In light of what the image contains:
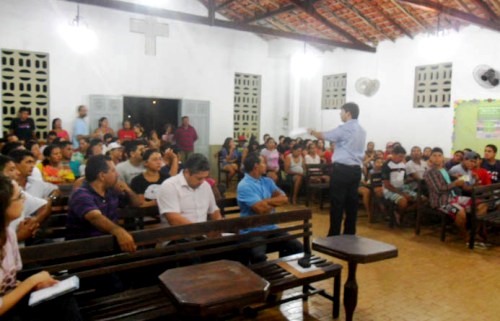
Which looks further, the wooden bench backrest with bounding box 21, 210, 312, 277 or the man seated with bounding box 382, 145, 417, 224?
the man seated with bounding box 382, 145, 417, 224

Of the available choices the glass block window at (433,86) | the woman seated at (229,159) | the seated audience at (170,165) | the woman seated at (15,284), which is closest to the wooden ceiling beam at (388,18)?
the glass block window at (433,86)

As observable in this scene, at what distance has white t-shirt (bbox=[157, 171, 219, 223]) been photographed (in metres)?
3.24

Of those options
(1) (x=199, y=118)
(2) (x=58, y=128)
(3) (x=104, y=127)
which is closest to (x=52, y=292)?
(2) (x=58, y=128)

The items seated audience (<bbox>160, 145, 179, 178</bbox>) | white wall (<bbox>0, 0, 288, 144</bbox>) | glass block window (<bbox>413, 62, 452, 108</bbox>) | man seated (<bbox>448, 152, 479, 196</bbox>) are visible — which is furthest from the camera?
glass block window (<bbox>413, 62, 452, 108</bbox>)

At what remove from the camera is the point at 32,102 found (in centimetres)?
885

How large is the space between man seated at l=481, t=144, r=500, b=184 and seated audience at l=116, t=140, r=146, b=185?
4970 mm

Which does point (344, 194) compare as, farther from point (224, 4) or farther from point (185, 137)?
point (224, 4)

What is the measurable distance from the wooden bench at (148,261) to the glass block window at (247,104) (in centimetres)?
847

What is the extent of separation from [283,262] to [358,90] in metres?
8.21

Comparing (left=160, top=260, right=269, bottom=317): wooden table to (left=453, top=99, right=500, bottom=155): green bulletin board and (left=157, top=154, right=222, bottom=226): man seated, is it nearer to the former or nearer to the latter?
(left=157, top=154, right=222, bottom=226): man seated

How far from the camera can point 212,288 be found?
2152mm

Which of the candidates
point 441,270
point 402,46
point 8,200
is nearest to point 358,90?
point 402,46

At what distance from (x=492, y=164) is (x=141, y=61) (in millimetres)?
7612

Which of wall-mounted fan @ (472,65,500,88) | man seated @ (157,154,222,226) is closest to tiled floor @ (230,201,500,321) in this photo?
man seated @ (157,154,222,226)
